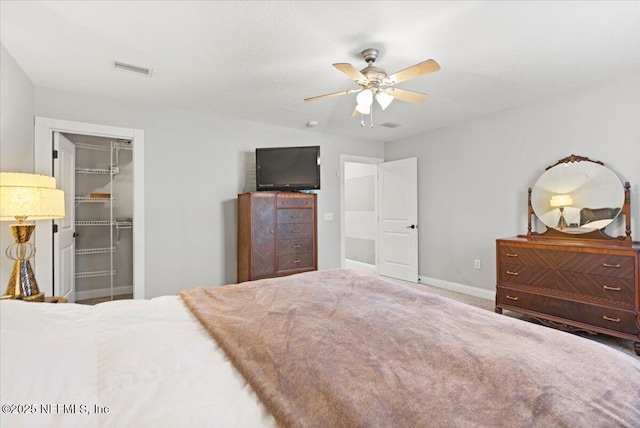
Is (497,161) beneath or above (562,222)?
above

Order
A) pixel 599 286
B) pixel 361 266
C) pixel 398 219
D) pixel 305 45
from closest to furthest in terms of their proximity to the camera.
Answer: pixel 305 45 < pixel 599 286 < pixel 398 219 < pixel 361 266

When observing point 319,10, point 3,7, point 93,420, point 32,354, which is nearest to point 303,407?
point 93,420

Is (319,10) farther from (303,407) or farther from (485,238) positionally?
(485,238)

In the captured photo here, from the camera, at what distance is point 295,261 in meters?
4.02

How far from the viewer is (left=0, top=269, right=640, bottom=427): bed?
778 mm

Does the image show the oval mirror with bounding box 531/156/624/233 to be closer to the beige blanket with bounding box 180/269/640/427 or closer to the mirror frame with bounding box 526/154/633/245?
the mirror frame with bounding box 526/154/633/245

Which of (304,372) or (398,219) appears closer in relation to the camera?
(304,372)

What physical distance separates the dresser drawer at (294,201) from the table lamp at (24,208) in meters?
2.15

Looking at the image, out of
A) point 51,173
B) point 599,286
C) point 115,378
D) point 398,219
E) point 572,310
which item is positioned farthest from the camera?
point 398,219

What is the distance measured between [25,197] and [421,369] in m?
2.44

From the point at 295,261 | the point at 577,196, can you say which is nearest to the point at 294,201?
the point at 295,261

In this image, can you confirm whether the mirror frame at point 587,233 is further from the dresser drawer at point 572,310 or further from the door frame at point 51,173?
the door frame at point 51,173

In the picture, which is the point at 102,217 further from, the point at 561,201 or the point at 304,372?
the point at 561,201

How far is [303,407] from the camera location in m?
0.82
